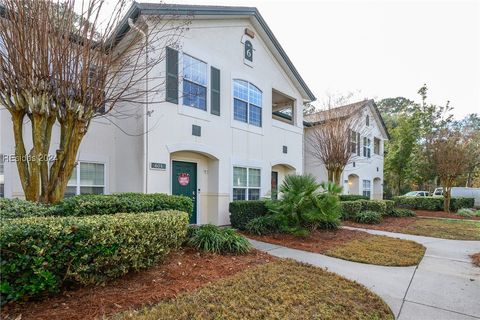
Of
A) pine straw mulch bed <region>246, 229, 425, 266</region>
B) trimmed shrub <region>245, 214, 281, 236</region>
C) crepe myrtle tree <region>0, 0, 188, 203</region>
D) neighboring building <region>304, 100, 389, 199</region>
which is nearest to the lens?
crepe myrtle tree <region>0, 0, 188, 203</region>

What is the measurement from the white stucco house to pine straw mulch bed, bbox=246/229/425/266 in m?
2.73

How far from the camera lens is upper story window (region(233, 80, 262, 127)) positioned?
1121cm

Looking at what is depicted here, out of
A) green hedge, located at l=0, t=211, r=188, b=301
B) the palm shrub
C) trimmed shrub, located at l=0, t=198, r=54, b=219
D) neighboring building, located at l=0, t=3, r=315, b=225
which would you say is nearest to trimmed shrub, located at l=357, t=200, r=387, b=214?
neighboring building, located at l=0, t=3, r=315, b=225

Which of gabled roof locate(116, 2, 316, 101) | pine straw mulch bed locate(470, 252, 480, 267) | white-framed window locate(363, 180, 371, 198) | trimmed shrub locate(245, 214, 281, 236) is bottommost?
pine straw mulch bed locate(470, 252, 480, 267)

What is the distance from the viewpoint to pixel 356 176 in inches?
808

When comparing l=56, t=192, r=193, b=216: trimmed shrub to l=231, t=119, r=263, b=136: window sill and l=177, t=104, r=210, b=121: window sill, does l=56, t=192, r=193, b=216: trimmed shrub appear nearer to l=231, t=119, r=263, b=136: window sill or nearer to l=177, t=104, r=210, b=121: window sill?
l=177, t=104, r=210, b=121: window sill

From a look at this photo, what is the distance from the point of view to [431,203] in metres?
19.1

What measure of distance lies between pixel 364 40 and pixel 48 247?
1411 centimetres

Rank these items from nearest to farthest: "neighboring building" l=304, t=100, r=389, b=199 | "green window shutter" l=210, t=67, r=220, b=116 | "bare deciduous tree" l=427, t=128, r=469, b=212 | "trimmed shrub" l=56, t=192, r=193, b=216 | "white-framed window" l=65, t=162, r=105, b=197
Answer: "trimmed shrub" l=56, t=192, r=193, b=216, "white-framed window" l=65, t=162, r=105, b=197, "green window shutter" l=210, t=67, r=220, b=116, "neighboring building" l=304, t=100, r=389, b=199, "bare deciduous tree" l=427, t=128, r=469, b=212

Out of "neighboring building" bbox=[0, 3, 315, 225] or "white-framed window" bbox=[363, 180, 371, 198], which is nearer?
"neighboring building" bbox=[0, 3, 315, 225]

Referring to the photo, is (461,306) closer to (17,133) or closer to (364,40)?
(17,133)

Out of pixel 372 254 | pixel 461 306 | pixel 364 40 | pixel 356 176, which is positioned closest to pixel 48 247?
pixel 461 306

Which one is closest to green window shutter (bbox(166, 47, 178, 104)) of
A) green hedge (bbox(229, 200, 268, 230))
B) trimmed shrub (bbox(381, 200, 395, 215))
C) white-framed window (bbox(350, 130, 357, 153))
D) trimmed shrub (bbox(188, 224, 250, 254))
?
green hedge (bbox(229, 200, 268, 230))

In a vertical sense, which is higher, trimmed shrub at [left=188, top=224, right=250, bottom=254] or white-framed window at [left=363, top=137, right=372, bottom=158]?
white-framed window at [left=363, top=137, right=372, bottom=158]
